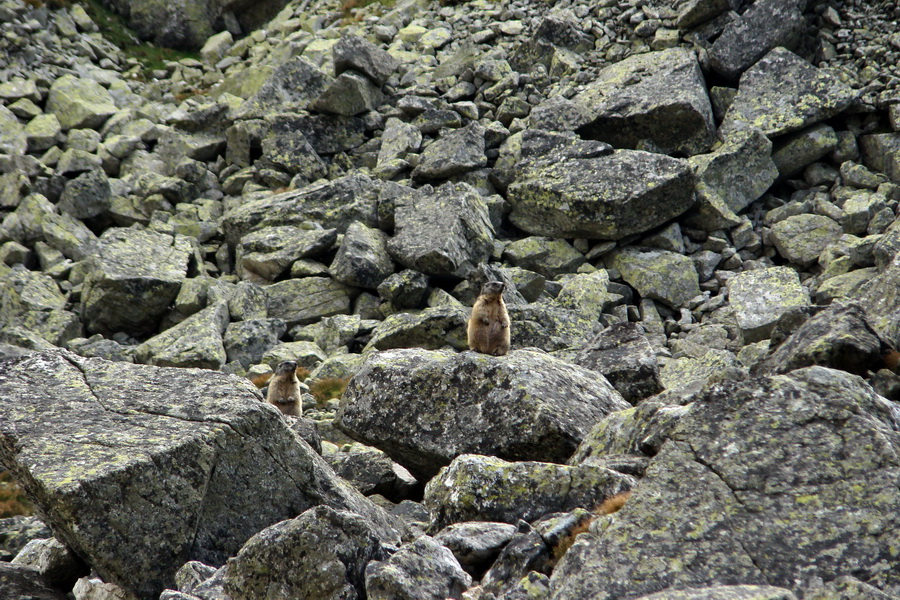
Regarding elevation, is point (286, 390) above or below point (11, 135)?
below

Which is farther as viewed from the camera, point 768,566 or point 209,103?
point 209,103

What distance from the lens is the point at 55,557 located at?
8797 mm

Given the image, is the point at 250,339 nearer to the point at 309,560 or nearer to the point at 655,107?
the point at 655,107

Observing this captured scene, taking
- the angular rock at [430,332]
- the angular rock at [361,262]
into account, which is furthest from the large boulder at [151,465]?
the angular rock at [361,262]

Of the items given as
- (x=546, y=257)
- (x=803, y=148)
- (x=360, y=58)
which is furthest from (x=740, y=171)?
(x=360, y=58)

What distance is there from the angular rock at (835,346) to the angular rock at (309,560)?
20.9 ft

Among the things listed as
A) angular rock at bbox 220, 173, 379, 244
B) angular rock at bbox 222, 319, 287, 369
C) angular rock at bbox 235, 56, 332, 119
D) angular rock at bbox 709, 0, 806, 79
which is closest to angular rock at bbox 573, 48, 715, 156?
angular rock at bbox 709, 0, 806, 79

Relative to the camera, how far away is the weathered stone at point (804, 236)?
83.3 feet

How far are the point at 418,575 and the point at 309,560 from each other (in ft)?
3.61

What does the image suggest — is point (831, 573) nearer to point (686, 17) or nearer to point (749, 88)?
point (749, 88)

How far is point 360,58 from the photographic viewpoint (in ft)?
118

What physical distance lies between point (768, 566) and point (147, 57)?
49618 mm

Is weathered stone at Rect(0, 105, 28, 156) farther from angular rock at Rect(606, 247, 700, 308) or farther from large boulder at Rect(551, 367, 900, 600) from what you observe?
large boulder at Rect(551, 367, 900, 600)

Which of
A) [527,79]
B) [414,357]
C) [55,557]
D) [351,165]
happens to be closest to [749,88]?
[527,79]
